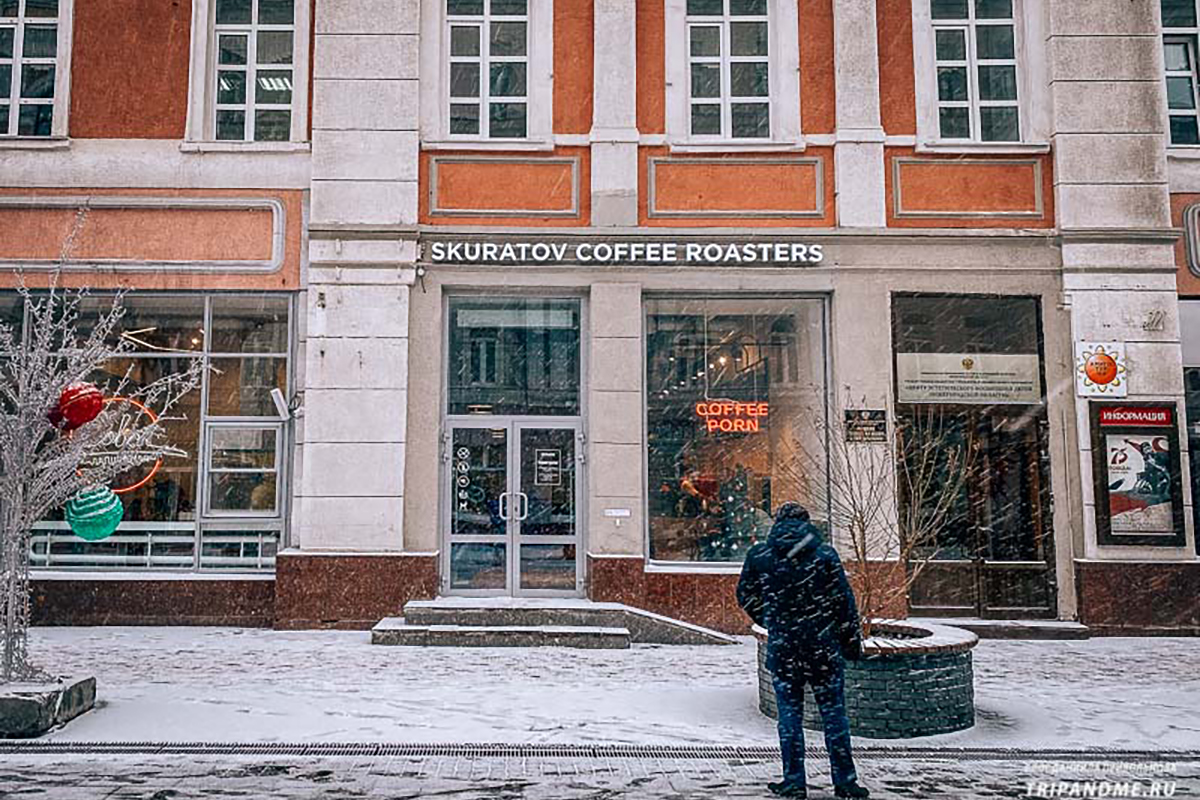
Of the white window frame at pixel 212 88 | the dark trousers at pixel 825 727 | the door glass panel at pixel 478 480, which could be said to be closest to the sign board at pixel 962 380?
the door glass panel at pixel 478 480

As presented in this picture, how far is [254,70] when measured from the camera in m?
13.8

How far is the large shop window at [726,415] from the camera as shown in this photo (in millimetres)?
13125

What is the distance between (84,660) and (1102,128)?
1302 cm

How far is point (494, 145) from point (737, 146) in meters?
3.02

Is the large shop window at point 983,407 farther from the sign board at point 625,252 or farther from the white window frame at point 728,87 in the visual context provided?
the white window frame at point 728,87

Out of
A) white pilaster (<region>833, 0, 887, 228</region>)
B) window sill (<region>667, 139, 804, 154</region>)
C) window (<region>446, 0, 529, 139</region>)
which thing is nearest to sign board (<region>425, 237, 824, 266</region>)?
white pilaster (<region>833, 0, 887, 228</region>)

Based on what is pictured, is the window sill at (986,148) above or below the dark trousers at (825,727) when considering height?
above

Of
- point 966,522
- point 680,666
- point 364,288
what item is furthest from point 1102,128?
point 364,288

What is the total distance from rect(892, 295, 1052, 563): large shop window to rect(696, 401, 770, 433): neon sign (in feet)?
5.72

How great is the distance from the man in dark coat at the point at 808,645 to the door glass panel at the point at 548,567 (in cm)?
684

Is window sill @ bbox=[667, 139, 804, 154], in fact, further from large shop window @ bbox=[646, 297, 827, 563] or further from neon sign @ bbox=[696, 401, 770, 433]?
neon sign @ bbox=[696, 401, 770, 433]

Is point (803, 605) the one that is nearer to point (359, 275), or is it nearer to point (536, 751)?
point (536, 751)

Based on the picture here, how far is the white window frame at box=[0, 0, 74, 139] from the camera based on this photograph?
531 inches

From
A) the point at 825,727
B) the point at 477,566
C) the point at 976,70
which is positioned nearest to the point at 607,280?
the point at 477,566
